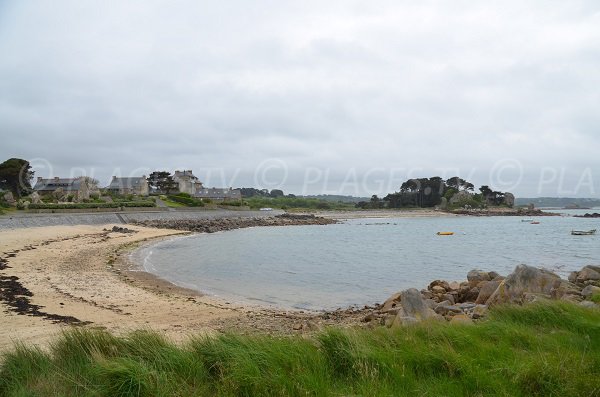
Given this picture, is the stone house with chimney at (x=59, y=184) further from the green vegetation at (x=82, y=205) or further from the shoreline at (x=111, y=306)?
the shoreline at (x=111, y=306)

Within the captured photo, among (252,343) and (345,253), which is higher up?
(252,343)

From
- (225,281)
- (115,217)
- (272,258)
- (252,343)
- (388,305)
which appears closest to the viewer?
(252,343)

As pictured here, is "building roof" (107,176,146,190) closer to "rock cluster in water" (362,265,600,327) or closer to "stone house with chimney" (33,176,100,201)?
"stone house with chimney" (33,176,100,201)

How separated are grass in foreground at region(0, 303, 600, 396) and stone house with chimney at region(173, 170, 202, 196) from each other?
95.4m

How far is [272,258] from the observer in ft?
90.4

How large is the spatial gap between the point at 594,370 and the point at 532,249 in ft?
110

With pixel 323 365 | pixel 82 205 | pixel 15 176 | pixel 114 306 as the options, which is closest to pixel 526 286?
pixel 323 365

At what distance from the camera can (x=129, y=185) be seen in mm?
90438

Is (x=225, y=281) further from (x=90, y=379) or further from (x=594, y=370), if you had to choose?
(x=594, y=370)

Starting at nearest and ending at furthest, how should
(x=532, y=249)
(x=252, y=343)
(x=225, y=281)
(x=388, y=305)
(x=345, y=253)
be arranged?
(x=252, y=343) < (x=388, y=305) < (x=225, y=281) < (x=345, y=253) < (x=532, y=249)

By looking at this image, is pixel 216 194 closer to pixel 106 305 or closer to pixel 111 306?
pixel 106 305

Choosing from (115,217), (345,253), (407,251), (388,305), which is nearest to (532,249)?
(407,251)

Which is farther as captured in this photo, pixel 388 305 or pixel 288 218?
pixel 288 218

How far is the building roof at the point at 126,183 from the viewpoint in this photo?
9000 centimetres
